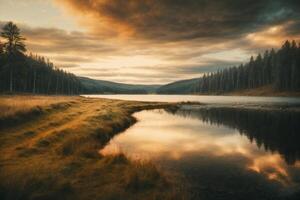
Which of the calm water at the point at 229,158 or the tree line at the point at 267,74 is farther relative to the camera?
Answer: the tree line at the point at 267,74

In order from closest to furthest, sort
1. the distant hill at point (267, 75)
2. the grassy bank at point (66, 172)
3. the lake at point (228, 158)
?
the grassy bank at point (66, 172)
the lake at point (228, 158)
the distant hill at point (267, 75)

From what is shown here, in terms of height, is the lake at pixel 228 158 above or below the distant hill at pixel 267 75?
below

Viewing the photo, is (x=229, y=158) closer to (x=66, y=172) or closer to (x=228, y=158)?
(x=228, y=158)

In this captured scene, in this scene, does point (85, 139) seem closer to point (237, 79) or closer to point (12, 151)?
point (12, 151)

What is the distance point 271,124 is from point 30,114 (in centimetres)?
3217

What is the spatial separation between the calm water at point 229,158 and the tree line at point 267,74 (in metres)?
95.9

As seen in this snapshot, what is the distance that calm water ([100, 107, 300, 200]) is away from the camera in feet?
37.4

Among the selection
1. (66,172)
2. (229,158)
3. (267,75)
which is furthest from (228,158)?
(267,75)

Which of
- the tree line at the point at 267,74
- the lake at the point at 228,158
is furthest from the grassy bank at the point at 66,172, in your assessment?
the tree line at the point at 267,74

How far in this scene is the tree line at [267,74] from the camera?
11198 cm

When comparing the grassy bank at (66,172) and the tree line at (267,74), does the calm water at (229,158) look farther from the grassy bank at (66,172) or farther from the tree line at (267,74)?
the tree line at (267,74)

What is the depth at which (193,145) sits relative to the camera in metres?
21.7

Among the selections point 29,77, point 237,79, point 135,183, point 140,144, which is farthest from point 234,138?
point 237,79

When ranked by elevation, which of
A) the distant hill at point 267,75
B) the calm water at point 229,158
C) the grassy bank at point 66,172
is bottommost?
the calm water at point 229,158
